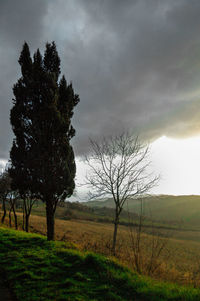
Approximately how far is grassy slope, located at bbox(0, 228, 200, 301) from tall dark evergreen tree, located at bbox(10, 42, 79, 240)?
7242mm

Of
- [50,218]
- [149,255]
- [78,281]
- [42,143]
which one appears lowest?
[149,255]

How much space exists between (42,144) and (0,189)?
621 inches

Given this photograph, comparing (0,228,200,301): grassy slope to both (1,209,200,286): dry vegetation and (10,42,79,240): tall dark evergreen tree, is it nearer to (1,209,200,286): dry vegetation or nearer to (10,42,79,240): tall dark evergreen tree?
(1,209,200,286): dry vegetation

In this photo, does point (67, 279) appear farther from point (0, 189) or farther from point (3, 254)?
point (0, 189)

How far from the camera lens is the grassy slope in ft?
12.7

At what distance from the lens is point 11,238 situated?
33.1 feet

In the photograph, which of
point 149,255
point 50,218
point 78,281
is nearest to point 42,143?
point 50,218

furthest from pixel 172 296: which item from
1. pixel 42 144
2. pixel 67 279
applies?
pixel 42 144

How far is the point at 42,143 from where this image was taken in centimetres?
1426

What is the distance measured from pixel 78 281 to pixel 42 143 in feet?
36.8

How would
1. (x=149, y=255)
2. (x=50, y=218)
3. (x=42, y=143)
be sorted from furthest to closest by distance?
(x=149, y=255), (x=42, y=143), (x=50, y=218)

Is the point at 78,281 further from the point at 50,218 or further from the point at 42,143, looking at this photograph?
the point at 42,143

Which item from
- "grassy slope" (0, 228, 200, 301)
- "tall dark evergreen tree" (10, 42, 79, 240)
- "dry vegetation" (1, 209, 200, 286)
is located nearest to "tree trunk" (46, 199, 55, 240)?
"tall dark evergreen tree" (10, 42, 79, 240)

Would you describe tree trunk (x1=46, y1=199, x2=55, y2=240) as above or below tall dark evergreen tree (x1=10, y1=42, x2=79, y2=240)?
below
